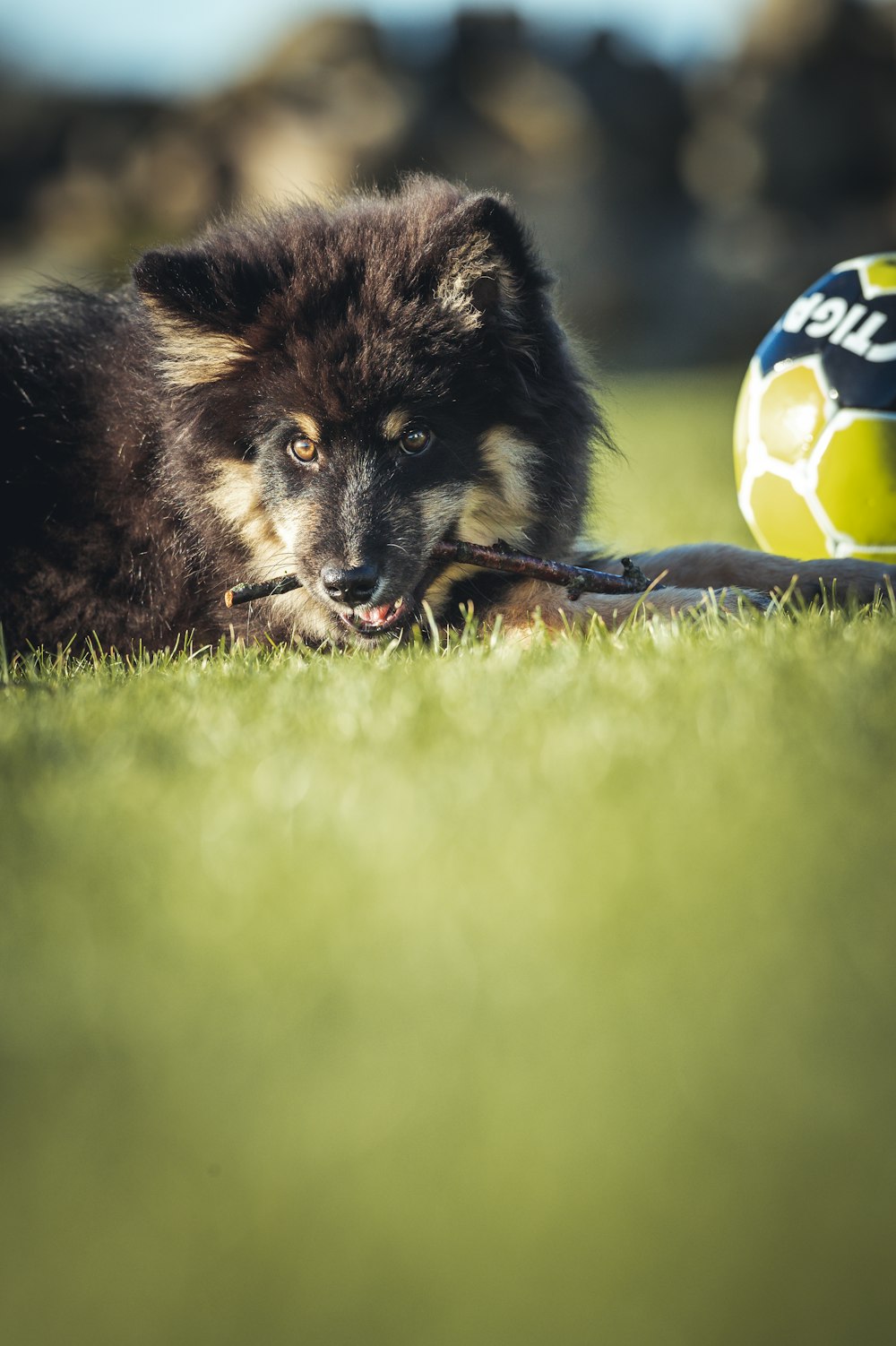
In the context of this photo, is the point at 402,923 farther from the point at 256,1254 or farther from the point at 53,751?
the point at 53,751

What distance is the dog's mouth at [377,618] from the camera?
11.9ft

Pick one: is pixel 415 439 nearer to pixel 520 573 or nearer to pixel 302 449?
pixel 302 449

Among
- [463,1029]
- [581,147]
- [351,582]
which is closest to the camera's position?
[463,1029]

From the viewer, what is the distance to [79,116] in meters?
24.0

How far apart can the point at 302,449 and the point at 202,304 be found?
52cm

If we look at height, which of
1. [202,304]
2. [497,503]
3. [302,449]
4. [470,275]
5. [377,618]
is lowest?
[377,618]

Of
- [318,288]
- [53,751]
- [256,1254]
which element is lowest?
[53,751]

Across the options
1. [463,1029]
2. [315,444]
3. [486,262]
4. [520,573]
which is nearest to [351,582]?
[315,444]

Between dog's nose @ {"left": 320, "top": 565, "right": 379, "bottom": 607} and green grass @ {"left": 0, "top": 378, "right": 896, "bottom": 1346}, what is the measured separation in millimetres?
1042

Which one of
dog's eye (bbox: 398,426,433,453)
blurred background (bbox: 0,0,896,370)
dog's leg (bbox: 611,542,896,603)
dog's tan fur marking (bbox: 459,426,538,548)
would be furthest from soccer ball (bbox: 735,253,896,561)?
blurred background (bbox: 0,0,896,370)

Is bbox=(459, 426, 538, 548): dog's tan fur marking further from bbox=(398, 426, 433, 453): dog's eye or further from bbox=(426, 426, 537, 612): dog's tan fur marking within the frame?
bbox=(398, 426, 433, 453): dog's eye

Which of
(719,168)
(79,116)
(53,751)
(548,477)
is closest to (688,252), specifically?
(719,168)

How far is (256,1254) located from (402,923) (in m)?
0.56

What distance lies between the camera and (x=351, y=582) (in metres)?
3.45
